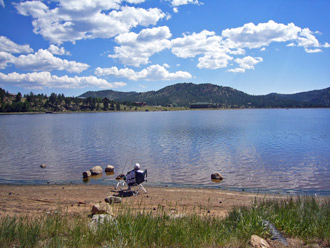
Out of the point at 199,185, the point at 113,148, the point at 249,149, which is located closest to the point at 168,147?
the point at 113,148

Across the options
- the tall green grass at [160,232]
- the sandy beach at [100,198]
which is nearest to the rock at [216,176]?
the sandy beach at [100,198]

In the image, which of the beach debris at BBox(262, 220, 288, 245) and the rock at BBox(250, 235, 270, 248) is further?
the beach debris at BBox(262, 220, 288, 245)

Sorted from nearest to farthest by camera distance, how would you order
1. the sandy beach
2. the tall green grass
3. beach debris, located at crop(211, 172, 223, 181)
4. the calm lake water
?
the tall green grass → the sandy beach → the calm lake water → beach debris, located at crop(211, 172, 223, 181)

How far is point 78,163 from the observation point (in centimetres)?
2759

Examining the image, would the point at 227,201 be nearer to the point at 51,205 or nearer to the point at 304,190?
the point at 304,190

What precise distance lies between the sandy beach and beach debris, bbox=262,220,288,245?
493 cm

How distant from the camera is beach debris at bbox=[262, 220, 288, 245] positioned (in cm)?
728

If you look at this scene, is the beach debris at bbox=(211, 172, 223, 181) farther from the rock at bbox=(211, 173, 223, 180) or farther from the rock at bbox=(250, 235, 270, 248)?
the rock at bbox=(250, 235, 270, 248)

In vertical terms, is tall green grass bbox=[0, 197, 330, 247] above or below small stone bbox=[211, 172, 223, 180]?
above

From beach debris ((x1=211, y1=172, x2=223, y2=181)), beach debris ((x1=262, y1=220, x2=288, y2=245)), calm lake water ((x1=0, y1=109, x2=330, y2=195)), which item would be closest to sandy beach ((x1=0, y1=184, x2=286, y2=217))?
calm lake water ((x1=0, y1=109, x2=330, y2=195))

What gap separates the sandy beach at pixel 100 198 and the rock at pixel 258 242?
18.6 feet

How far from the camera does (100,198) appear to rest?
1595 centimetres

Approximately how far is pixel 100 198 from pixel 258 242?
1129 cm

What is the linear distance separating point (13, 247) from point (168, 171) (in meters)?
17.9
